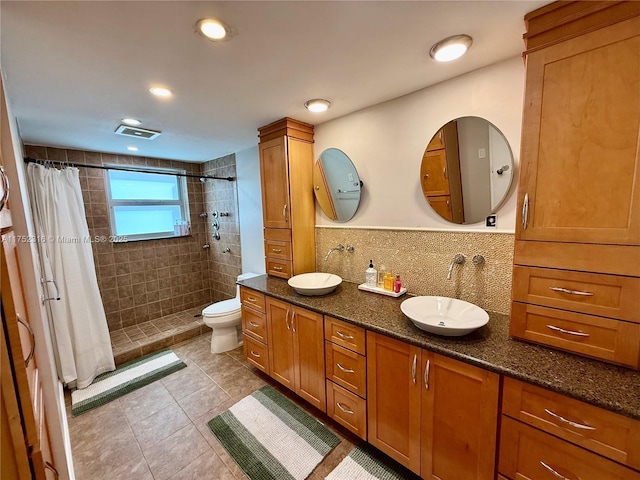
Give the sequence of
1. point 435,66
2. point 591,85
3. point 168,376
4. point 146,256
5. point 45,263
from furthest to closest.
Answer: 1. point 146,256
2. point 168,376
3. point 45,263
4. point 435,66
5. point 591,85

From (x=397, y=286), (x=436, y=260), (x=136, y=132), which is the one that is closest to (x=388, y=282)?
(x=397, y=286)

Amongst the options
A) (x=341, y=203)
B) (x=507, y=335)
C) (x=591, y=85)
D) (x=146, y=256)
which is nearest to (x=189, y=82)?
(x=341, y=203)

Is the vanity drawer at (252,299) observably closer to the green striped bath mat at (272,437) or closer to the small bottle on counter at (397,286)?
the green striped bath mat at (272,437)

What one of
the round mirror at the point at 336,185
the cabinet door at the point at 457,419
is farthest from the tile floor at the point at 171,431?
the round mirror at the point at 336,185

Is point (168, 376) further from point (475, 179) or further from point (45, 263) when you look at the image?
point (475, 179)

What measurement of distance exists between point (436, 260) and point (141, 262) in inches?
135

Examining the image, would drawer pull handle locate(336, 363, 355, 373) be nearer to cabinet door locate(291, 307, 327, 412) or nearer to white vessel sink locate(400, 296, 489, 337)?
cabinet door locate(291, 307, 327, 412)

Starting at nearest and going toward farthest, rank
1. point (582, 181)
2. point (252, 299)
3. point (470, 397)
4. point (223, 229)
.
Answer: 1. point (582, 181)
2. point (470, 397)
3. point (252, 299)
4. point (223, 229)

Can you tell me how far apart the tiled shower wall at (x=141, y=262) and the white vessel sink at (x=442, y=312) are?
10.6 ft

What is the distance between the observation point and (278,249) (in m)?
2.43

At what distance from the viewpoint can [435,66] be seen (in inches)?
57.6

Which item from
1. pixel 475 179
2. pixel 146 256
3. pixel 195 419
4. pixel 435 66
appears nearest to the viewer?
pixel 435 66

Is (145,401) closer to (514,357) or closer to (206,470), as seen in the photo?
(206,470)

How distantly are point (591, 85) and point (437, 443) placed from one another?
166 cm
